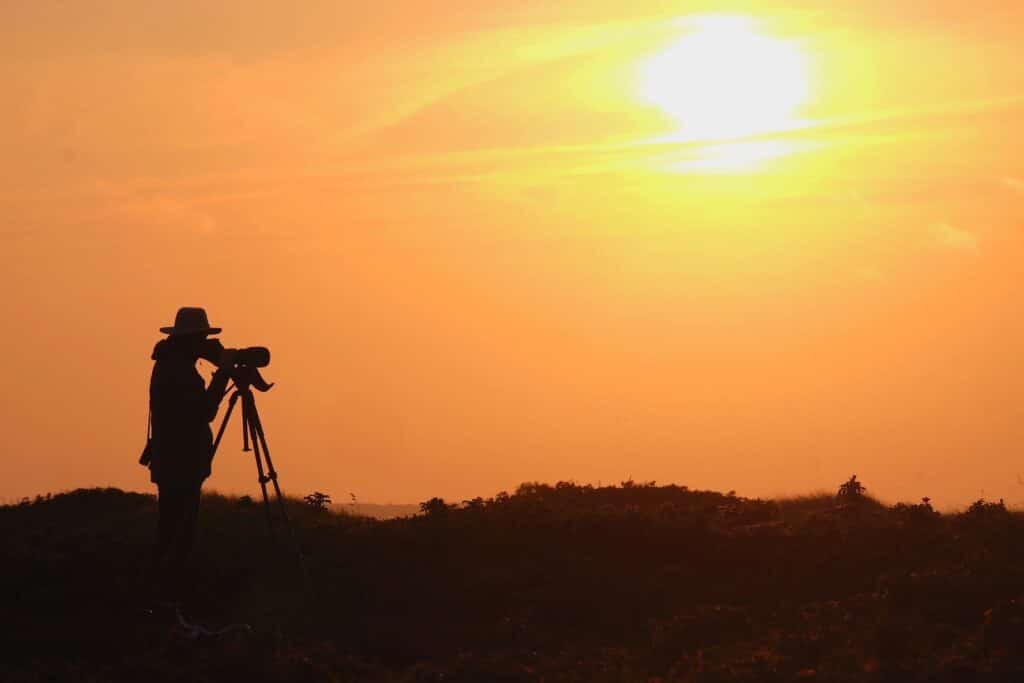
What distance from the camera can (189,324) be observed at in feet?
55.7

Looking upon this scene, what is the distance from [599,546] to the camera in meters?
18.8

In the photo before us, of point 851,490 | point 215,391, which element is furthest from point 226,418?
point 851,490

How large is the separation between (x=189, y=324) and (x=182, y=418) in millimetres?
1044

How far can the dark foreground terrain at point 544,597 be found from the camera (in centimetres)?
1467

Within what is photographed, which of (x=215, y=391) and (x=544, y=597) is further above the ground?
(x=215, y=391)

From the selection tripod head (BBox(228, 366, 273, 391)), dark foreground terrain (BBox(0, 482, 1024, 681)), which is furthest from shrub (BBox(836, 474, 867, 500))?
tripod head (BBox(228, 366, 273, 391))

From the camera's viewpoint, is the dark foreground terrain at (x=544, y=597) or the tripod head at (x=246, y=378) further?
the tripod head at (x=246, y=378)

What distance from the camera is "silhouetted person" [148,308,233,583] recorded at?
55.9 ft

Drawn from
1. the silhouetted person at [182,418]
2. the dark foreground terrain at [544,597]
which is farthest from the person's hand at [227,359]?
the dark foreground terrain at [544,597]

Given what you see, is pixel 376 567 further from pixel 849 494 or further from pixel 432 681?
pixel 849 494

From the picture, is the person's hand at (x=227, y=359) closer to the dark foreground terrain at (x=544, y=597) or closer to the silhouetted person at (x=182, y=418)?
the silhouetted person at (x=182, y=418)

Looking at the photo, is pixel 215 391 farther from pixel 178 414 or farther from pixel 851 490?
pixel 851 490

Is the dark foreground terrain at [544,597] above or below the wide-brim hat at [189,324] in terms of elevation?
below

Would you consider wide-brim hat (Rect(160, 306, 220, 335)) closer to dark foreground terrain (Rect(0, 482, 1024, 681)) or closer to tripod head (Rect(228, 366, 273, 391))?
tripod head (Rect(228, 366, 273, 391))
